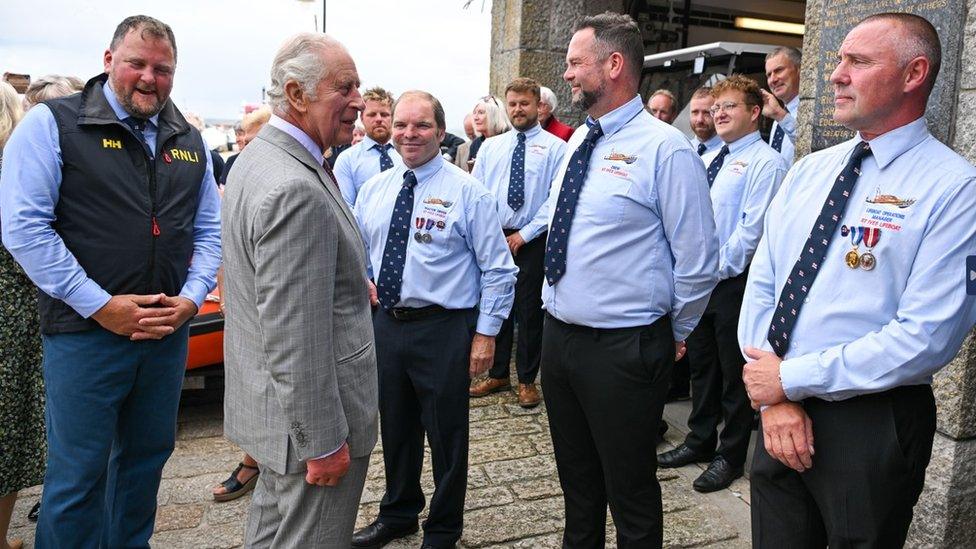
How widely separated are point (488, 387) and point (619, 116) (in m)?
3.08

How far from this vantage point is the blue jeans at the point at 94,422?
260 centimetres

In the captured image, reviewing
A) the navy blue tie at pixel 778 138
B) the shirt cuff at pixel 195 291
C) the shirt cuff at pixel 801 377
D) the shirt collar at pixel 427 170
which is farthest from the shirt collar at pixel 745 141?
the shirt cuff at pixel 195 291

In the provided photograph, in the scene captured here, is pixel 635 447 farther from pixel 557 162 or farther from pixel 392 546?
pixel 557 162

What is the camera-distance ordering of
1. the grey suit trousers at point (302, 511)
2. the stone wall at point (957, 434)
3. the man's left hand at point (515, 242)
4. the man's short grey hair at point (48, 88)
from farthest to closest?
the man's left hand at point (515, 242) → the man's short grey hair at point (48, 88) → the stone wall at point (957, 434) → the grey suit trousers at point (302, 511)

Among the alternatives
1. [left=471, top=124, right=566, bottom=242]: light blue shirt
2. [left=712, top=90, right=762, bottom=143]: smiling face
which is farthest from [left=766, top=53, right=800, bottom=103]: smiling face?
[left=471, top=124, right=566, bottom=242]: light blue shirt

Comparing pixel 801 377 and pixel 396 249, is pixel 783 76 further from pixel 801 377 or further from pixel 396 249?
pixel 801 377

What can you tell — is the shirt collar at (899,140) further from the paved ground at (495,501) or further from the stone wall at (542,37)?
the stone wall at (542,37)

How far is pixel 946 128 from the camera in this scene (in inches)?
111

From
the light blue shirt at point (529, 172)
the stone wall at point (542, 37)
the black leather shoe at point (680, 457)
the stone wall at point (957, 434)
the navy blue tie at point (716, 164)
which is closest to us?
the stone wall at point (957, 434)

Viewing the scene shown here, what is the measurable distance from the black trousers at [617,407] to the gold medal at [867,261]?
2.89 feet

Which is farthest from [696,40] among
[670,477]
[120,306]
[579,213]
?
[120,306]

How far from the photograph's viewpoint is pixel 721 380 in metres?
4.31

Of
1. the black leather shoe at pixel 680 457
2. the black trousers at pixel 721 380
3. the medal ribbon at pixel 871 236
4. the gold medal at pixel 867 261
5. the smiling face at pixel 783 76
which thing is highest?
the smiling face at pixel 783 76

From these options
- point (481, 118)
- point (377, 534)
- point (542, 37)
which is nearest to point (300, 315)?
point (377, 534)
